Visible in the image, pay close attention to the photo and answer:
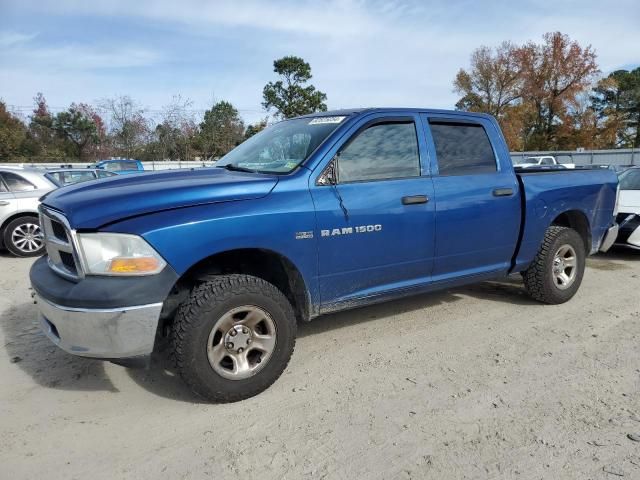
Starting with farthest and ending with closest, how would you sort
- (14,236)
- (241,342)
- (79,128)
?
(79,128)
(14,236)
(241,342)

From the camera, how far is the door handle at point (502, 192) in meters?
4.06

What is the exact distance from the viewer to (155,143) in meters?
32.4

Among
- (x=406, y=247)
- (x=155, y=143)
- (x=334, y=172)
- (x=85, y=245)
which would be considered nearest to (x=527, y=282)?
(x=406, y=247)

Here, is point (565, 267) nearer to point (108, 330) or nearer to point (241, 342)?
point (241, 342)

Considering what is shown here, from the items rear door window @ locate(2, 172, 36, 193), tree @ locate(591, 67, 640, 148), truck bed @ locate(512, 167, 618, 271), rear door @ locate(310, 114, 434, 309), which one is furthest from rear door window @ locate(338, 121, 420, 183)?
tree @ locate(591, 67, 640, 148)

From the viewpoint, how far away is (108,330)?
2.57 metres

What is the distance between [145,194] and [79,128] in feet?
134

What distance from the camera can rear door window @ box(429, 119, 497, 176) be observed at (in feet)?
12.8

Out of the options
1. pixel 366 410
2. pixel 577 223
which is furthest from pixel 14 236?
pixel 577 223

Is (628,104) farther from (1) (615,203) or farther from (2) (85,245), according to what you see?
(2) (85,245)

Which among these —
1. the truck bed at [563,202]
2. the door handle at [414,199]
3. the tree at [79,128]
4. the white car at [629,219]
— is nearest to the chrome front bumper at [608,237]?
the truck bed at [563,202]

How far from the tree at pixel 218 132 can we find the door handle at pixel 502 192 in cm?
2994

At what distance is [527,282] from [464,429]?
250 cm

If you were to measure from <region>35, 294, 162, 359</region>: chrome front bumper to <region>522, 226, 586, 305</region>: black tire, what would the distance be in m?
3.64
